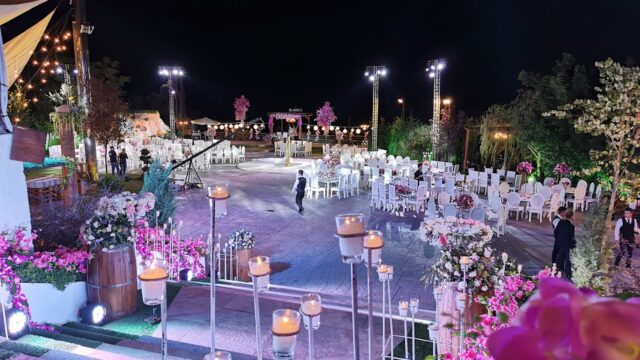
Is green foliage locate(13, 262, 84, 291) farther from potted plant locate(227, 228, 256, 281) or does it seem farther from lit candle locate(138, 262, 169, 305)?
potted plant locate(227, 228, 256, 281)

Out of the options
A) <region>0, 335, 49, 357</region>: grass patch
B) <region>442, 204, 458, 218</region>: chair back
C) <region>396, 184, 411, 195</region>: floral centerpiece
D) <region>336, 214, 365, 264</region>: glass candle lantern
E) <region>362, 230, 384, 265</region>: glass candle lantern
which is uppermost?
<region>336, 214, 365, 264</region>: glass candle lantern

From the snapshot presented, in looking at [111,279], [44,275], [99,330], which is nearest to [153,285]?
[99,330]

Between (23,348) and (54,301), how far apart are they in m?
1.02

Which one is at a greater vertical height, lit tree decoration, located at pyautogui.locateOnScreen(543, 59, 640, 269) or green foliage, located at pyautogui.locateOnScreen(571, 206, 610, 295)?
lit tree decoration, located at pyautogui.locateOnScreen(543, 59, 640, 269)

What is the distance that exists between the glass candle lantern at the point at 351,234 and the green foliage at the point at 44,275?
11.4ft

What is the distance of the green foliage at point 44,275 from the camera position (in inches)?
171

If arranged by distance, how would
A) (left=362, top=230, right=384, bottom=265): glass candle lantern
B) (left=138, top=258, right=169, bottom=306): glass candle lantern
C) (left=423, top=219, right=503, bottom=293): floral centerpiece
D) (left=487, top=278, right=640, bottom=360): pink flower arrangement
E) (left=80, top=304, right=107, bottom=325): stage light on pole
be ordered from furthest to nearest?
(left=80, top=304, right=107, bottom=325): stage light on pole < (left=423, top=219, right=503, bottom=293): floral centerpiece < (left=138, top=258, right=169, bottom=306): glass candle lantern < (left=362, top=230, right=384, bottom=265): glass candle lantern < (left=487, top=278, right=640, bottom=360): pink flower arrangement

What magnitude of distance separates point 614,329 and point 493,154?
16.5m

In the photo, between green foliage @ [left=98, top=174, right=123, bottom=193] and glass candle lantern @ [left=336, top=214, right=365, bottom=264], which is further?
green foliage @ [left=98, top=174, right=123, bottom=193]

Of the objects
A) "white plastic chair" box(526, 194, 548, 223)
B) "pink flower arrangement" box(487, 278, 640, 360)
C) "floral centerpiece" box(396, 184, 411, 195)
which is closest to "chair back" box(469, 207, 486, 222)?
"white plastic chair" box(526, 194, 548, 223)

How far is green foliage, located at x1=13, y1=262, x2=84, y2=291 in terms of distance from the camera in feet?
14.3

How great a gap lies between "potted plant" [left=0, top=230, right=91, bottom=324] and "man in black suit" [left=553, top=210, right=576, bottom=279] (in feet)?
18.5

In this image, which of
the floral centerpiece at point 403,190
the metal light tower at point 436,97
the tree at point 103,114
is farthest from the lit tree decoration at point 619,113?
the tree at point 103,114

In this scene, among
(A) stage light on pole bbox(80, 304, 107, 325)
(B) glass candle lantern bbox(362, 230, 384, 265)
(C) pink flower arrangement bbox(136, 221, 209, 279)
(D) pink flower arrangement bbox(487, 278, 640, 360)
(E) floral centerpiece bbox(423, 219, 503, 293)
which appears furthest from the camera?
(C) pink flower arrangement bbox(136, 221, 209, 279)
